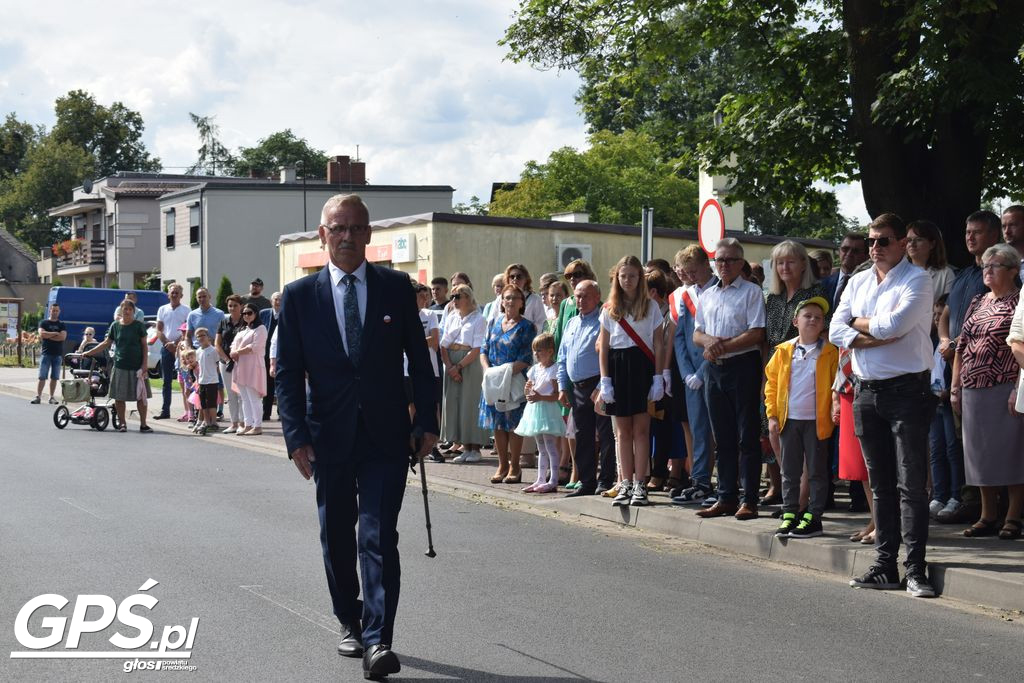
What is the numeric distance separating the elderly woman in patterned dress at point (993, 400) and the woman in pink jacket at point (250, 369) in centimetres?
1161

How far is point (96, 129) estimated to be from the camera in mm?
102938

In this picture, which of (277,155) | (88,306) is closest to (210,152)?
(277,155)

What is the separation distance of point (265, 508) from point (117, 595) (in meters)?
3.81

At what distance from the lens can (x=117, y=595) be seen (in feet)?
24.2

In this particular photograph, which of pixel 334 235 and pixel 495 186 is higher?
pixel 495 186

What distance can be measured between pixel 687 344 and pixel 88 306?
39034 mm

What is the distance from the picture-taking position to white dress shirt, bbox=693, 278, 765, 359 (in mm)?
9938

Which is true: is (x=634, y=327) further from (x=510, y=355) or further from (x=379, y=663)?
(x=379, y=663)

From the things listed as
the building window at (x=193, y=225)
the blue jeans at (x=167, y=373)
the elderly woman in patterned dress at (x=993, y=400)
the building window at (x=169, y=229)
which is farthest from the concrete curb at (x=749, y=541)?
the building window at (x=169, y=229)

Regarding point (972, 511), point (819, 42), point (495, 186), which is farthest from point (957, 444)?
point (495, 186)

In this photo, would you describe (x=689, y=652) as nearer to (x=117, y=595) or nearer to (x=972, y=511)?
(x=117, y=595)

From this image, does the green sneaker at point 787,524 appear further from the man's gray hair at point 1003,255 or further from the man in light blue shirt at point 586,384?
the man in light blue shirt at point 586,384

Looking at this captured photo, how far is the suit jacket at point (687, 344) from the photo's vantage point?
428 inches

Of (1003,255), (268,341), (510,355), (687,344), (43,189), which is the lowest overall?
(268,341)
